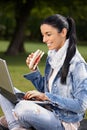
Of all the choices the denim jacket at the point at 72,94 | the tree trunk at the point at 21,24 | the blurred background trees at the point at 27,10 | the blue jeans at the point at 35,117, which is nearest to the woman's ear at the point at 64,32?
the denim jacket at the point at 72,94

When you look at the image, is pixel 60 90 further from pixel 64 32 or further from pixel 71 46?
pixel 64 32

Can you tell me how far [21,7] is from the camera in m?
25.5

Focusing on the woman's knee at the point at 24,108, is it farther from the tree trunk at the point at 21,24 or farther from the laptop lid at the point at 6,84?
the tree trunk at the point at 21,24

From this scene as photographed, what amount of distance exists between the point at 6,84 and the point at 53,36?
0.64 metres

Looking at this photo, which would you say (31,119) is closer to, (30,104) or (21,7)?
(30,104)

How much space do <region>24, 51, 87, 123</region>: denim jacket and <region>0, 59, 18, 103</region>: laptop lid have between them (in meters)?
0.35

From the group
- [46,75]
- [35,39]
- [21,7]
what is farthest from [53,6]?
[35,39]

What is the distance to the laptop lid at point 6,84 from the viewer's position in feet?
15.1

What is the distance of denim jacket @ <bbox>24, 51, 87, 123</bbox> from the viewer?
427 centimetres

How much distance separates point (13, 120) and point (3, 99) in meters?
0.23

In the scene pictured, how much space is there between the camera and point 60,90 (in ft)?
14.7

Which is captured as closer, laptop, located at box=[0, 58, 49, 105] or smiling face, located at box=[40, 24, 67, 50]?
smiling face, located at box=[40, 24, 67, 50]

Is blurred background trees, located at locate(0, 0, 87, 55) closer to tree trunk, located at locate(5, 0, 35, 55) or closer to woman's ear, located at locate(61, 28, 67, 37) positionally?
tree trunk, located at locate(5, 0, 35, 55)

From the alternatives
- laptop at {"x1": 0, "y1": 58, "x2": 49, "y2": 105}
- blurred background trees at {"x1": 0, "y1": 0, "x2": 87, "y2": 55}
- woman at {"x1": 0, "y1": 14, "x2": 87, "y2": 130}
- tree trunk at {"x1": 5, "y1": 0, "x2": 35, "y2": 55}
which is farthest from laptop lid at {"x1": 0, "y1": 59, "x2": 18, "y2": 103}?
tree trunk at {"x1": 5, "y1": 0, "x2": 35, "y2": 55}
